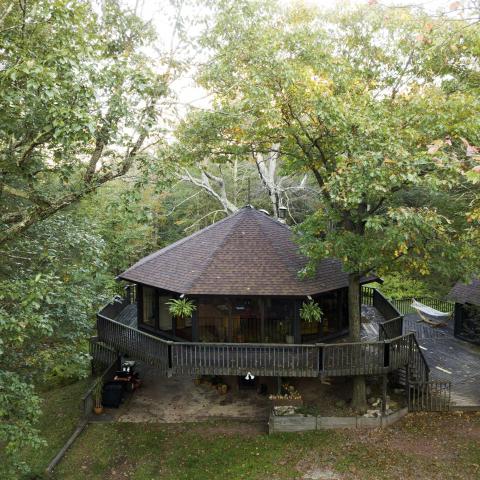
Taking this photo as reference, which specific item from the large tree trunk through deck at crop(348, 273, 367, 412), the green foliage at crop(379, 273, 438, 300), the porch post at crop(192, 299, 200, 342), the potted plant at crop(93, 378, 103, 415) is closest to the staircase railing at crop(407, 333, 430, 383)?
the large tree trunk through deck at crop(348, 273, 367, 412)

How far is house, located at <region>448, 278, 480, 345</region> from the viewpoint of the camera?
Result: 17.6 meters

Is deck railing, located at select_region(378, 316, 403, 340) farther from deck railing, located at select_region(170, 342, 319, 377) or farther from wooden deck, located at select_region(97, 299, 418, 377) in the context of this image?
deck railing, located at select_region(170, 342, 319, 377)

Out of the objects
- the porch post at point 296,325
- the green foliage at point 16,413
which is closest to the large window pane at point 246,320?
the porch post at point 296,325

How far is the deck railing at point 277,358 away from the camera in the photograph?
12.1 metres

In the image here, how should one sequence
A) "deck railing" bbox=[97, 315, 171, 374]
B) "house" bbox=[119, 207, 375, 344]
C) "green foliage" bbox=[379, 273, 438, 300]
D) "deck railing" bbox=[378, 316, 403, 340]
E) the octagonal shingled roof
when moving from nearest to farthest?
"deck railing" bbox=[97, 315, 171, 374], the octagonal shingled roof, "house" bbox=[119, 207, 375, 344], "deck railing" bbox=[378, 316, 403, 340], "green foliage" bbox=[379, 273, 438, 300]

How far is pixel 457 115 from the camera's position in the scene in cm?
1001

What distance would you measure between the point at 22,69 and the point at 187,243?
991 cm

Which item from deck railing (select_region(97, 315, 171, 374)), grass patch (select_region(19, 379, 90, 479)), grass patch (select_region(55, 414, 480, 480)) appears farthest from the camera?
deck railing (select_region(97, 315, 171, 374))

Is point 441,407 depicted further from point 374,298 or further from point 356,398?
point 374,298

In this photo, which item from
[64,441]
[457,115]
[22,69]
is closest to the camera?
[22,69]

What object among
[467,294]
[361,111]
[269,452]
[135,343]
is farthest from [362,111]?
[467,294]

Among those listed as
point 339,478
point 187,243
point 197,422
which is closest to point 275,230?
point 187,243

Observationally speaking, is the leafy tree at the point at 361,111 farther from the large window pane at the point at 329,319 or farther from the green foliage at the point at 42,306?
the green foliage at the point at 42,306

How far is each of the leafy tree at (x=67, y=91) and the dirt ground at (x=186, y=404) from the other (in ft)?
24.3
